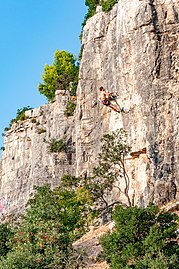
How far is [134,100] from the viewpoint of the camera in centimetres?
3412

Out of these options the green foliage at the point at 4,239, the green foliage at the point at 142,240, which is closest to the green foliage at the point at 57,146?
the green foliage at the point at 4,239

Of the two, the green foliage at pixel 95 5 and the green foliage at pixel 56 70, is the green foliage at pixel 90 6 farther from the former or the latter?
A: the green foliage at pixel 56 70

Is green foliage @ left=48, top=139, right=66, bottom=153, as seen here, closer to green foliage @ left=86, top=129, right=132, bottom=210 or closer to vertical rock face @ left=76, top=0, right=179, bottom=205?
vertical rock face @ left=76, top=0, right=179, bottom=205

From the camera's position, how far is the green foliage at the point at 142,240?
17500mm

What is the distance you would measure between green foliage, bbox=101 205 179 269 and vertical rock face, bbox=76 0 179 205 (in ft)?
36.2

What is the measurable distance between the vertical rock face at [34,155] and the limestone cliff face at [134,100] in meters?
0.12

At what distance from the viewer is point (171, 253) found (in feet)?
57.7

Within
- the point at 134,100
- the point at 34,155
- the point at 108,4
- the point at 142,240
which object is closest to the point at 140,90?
the point at 134,100

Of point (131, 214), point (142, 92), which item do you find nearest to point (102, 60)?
point (142, 92)

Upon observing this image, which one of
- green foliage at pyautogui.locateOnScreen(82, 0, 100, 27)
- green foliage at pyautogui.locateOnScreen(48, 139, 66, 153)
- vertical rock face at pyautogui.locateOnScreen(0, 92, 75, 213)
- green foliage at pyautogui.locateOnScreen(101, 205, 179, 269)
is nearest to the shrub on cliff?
green foliage at pyautogui.locateOnScreen(48, 139, 66, 153)

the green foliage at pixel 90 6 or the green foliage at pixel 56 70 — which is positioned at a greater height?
the green foliage at pixel 90 6

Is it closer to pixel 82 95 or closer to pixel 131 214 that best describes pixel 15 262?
pixel 131 214

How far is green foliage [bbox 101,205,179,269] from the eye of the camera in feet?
57.4

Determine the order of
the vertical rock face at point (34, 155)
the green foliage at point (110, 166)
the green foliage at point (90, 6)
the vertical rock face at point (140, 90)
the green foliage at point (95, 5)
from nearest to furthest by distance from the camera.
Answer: the vertical rock face at point (140, 90) → the green foliage at point (110, 166) → the green foliage at point (95, 5) → the vertical rock face at point (34, 155) → the green foliage at point (90, 6)
